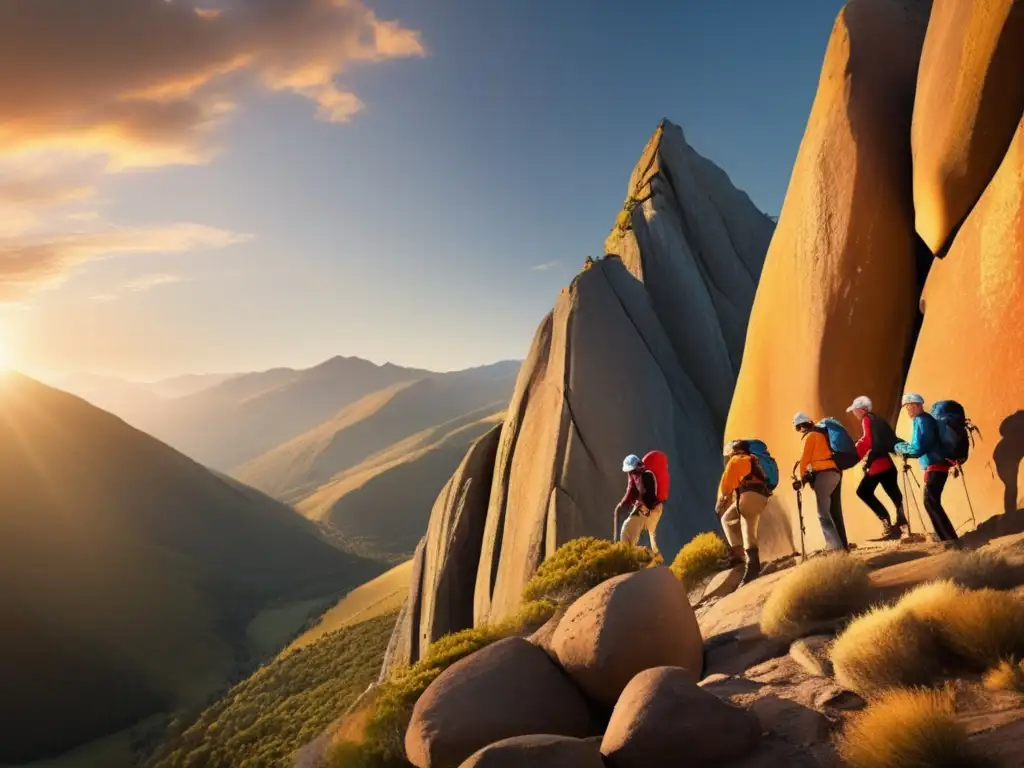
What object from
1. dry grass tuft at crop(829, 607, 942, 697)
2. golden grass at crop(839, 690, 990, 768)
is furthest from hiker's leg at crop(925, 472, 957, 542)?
golden grass at crop(839, 690, 990, 768)

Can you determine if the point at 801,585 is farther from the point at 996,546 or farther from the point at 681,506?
the point at 681,506

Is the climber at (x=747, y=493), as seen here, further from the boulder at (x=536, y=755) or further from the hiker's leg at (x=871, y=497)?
the boulder at (x=536, y=755)

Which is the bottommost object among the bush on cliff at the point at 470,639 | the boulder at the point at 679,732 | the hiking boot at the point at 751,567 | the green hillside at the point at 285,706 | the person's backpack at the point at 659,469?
the green hillside at the point at 285,706

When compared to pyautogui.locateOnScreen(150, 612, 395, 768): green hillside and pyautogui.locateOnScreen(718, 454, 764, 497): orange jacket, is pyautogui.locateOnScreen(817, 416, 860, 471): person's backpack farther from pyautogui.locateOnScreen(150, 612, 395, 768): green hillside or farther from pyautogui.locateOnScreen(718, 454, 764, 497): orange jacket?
pyautogui.locateOnScreen(150, 612, 395, 768): green hillside

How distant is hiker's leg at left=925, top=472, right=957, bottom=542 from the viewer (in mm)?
9672

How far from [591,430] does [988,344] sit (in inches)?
557

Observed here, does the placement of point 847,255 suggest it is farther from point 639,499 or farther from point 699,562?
point 699,562

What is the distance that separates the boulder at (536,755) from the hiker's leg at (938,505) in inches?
297

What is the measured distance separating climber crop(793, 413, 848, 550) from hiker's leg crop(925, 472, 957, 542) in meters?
1.48

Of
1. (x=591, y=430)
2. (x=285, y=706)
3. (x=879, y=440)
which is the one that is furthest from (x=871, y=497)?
(x=285, y=706)

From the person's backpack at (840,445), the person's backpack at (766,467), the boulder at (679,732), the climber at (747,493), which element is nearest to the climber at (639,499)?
the climber at (747,493)

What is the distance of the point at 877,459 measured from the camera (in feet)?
35.6

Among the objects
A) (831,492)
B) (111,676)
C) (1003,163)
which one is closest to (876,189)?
(1003,163)

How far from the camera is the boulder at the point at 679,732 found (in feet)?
18.4
